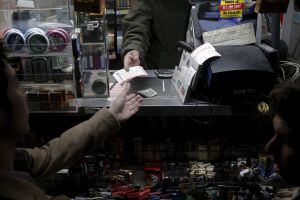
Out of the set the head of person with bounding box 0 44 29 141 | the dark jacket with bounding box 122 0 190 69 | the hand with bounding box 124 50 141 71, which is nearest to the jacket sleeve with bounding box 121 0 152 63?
the dark jacket with bounding box 122 0 190 69

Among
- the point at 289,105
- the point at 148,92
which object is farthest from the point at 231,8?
the point at 289,105

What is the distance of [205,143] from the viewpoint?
1.97m

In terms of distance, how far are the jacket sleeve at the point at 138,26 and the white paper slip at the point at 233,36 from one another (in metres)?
0.62

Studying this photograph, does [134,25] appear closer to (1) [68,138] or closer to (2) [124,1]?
(1) [68,138]

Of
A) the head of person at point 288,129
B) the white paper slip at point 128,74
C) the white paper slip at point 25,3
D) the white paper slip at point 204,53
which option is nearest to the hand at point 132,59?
the white paper slip at point 128,74

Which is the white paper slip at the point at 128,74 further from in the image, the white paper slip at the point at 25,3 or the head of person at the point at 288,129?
the head of person at the point at 288,129

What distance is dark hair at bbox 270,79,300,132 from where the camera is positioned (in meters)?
1.14

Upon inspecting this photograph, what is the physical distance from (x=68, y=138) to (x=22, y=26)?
21.8 inches

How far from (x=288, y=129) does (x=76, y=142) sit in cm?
91

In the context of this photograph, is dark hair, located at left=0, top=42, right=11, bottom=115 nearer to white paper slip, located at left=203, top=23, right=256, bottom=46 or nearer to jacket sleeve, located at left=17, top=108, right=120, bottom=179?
jacket sleeve, located at left=17, top=108, right=120, bottom=179

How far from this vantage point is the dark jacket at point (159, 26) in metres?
2.63

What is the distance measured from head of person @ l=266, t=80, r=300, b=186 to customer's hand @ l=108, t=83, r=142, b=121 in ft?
2.28

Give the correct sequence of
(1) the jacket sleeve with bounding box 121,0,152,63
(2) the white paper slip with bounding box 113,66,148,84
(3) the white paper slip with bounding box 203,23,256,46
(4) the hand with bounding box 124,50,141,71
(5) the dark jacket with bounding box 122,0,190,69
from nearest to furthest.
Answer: (3) the white paper slip with bounding box 203,23,256,46, (2) the white paper slip with bounding box 113,66,148,84, (4) the hand with bounding box 124,50,141,71, (1) the jacket sleeve with bounding box 121,0,152,63, (5) the dark jacket with bounding box 122,0,190,69

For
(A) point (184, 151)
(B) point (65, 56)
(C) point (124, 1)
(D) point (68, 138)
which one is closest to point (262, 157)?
(A) point (184, 151)
